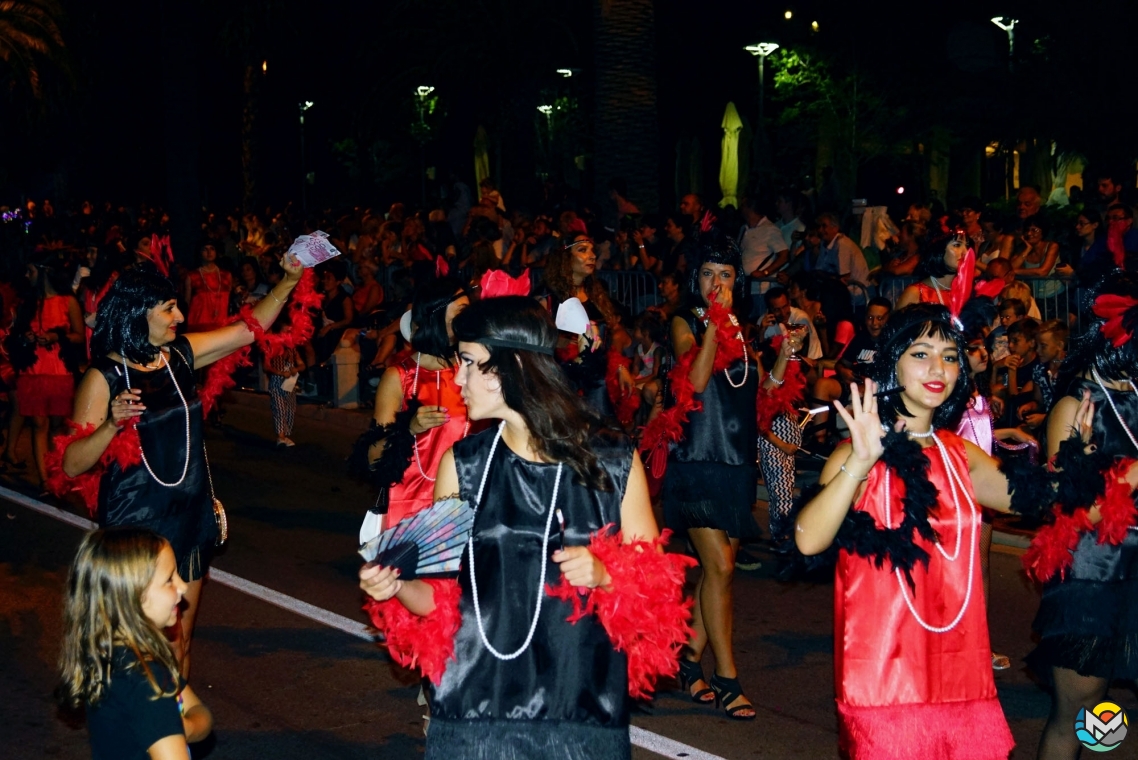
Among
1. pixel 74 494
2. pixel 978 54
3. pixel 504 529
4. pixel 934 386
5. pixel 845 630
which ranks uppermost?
pixel 978 54

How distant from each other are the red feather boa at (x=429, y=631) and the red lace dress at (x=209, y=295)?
12.8m

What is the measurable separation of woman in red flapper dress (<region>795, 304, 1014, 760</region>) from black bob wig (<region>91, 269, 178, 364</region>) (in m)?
3.08

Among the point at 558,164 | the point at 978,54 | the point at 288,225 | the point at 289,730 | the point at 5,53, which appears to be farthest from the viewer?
the point at 558,164

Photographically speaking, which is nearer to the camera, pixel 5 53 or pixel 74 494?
pixel 74 494

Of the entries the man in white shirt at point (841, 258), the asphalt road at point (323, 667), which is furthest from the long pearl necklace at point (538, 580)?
the man in white shirt at point (841, 258)

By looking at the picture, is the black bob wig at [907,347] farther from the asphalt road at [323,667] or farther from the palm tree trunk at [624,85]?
the palm tree trunk at [624,85]

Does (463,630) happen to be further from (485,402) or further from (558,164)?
(558,164)

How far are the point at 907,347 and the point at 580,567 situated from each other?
1.35 metres

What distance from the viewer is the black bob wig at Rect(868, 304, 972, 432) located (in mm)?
4328

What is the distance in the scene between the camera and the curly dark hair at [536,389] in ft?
12.5

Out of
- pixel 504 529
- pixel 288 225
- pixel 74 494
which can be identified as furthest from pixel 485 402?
pixel 288 225

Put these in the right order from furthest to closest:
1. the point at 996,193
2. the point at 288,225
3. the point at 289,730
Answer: the point at 996,193 < the point at 288,225 < the point at 289,730

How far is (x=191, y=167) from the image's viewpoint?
23562mm

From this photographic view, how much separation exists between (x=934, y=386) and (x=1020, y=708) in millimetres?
2925
